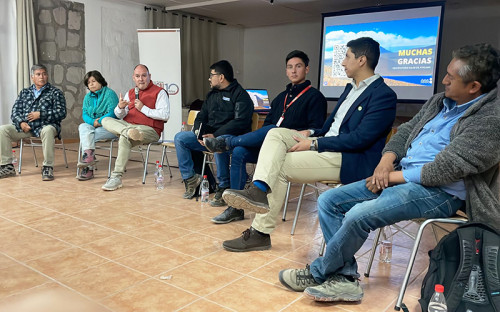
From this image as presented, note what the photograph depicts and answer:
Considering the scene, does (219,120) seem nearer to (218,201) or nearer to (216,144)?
(216,144)

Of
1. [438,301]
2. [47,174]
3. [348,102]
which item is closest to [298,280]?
[438,301]

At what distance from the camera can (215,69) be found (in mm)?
3316

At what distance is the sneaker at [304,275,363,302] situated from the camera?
1664 mm

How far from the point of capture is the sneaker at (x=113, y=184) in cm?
371

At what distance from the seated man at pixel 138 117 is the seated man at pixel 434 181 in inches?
97.8

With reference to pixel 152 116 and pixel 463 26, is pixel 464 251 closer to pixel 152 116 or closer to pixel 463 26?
pixel 152 116

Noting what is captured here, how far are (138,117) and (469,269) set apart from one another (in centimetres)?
327

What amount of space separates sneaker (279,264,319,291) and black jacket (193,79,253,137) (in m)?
1.65

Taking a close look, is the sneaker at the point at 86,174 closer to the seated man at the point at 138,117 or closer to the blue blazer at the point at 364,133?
the seated man at the point at 138,117

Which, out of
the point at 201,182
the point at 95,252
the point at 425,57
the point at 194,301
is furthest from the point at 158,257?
the point at 425,57

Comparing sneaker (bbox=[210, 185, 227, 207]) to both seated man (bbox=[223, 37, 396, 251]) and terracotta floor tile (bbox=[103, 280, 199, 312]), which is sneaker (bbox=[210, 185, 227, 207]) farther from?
terracotta floor tile (bbox=[103, 280, 199, 312])

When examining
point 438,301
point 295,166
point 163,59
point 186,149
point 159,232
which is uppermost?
point 163,59

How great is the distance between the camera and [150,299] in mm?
Answer: 1706

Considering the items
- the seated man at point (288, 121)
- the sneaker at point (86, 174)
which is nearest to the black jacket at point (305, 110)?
the seated man at point (288, 121)
